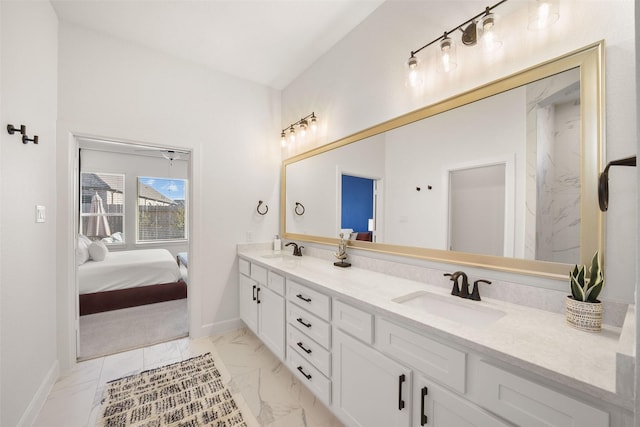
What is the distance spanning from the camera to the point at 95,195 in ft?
16.9

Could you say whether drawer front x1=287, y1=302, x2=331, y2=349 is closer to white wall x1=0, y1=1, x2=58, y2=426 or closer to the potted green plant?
the potted green plant

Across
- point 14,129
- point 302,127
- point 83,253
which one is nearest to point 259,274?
point 302,127

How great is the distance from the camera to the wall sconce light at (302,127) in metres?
2.67

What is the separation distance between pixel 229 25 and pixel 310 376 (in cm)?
274

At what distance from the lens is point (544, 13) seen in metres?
1.18

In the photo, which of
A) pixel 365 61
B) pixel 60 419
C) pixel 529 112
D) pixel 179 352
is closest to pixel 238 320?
pixel 179 352

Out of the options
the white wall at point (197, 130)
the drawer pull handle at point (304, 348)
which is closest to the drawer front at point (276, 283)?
the drawer pull handle at point (304, 348)

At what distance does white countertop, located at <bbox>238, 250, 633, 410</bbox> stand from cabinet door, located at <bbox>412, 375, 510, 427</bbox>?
21cm

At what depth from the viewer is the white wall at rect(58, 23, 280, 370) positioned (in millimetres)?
2174

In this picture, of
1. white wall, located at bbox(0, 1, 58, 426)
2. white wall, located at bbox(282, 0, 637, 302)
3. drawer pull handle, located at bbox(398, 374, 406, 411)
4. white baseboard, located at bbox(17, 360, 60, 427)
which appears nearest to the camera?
white wall, located at bbox(282, 0, 637, 302)

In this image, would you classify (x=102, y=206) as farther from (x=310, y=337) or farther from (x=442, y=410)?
(x=442, y=410)

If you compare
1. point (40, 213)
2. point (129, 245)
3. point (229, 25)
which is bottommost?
point (129, 245)

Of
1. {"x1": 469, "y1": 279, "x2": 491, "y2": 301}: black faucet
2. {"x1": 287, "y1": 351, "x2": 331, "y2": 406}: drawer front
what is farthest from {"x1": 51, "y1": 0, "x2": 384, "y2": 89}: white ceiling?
{"x1": 287, "y1": 351, "x2": 331, "y2": 406}: drawer front

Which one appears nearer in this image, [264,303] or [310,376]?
[310,376]
